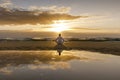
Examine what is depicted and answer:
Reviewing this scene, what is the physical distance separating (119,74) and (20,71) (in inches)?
248

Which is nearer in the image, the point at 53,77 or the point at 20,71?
the point at 53,77

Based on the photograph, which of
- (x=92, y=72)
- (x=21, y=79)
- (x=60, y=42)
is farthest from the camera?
(x=60, y=42)

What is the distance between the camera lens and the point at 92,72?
57.9 feet

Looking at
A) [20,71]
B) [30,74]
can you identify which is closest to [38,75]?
[30,74]

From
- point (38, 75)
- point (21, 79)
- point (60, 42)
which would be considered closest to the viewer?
point (21, 79)

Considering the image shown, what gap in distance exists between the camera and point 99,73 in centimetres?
1723

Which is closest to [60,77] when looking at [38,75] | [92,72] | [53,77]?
[53,77]

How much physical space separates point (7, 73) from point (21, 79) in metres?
2.40

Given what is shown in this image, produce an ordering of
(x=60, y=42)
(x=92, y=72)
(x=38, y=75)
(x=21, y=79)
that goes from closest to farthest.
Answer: (x=21, y=79) < (x=38, y=75) < (x=92, y=72) < (x=60, y=42)

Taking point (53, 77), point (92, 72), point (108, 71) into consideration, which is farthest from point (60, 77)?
point (108, 71)

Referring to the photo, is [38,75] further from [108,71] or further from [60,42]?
[60,42]

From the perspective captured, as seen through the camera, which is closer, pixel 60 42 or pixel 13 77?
pixel 13 77

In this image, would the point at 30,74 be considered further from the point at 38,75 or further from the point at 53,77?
the point at 53,77

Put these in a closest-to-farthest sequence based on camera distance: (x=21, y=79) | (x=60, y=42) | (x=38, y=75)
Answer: (x=21, y=79)
(x=38, y=75)
(x=60, y=42)
